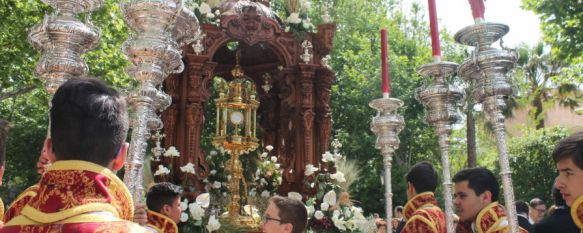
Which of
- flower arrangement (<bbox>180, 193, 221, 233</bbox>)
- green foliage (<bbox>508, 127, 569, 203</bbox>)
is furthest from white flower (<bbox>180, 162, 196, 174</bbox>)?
green foliage (<bbox>508, 127, 569, 203</bbox>)

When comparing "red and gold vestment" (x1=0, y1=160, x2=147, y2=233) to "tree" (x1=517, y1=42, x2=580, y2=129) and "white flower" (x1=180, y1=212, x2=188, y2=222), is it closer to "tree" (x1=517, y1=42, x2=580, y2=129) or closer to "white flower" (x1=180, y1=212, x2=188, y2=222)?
"white flower" (x1=180, y1=212, x2=188, y2=222)

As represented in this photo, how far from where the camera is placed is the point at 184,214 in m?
6.27

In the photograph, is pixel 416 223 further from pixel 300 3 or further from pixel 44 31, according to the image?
pixel 300 3

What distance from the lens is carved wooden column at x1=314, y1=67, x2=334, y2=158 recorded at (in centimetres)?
812

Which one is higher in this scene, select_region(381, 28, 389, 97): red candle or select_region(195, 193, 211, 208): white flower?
select_region(381, 28, 389, 97): red candle

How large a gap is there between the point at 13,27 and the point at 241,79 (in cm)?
737

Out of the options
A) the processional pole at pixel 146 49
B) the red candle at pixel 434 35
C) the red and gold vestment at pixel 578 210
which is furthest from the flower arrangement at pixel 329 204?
the red and gold vestment at pixel 578 210

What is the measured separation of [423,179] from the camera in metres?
4.64

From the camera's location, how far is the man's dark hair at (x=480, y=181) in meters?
4.09

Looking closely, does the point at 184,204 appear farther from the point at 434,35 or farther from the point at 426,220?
the point at 434,35

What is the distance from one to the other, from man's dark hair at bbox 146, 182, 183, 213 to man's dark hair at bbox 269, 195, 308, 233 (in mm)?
1469

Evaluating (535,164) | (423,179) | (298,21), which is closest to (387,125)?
(423,179)

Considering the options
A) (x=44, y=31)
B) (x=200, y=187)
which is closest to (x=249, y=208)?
(x=200, y=187)

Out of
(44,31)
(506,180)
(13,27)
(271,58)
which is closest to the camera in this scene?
(506,180)
